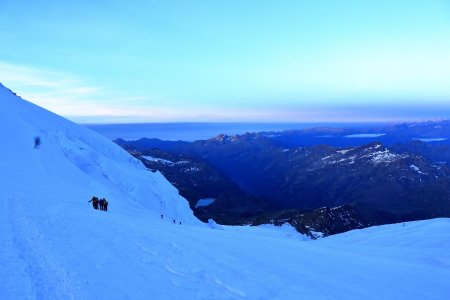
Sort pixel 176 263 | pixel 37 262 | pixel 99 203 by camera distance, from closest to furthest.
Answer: pixel 37 262, pixel 176 263, pixel 99 203

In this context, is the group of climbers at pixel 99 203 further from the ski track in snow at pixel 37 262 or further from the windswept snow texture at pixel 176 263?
the ski track in snow at pixel 37 262

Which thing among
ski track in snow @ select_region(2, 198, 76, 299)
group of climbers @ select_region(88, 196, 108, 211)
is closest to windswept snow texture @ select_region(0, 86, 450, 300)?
ski track in snow @ select_region(2, 198, 76, 299)

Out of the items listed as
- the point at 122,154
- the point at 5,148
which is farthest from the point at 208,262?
the point at 122,154

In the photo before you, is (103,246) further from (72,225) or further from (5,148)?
(5,148)

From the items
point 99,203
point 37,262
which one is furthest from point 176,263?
point 99,203

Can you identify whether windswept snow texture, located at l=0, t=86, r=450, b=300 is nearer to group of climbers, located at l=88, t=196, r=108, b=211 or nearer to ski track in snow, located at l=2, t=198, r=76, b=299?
ski track in snow, located at l=2, t=198, r=76, b=299

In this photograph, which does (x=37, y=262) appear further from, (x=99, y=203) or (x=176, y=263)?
(x=99, y=203)

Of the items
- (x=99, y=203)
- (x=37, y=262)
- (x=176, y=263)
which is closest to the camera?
(x=37, y=262)

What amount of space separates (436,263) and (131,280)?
1448 centimetres

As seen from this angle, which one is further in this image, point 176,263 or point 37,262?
point 176,263

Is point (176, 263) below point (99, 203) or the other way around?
the other way around

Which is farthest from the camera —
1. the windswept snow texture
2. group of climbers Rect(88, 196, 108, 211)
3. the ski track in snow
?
group of climbers Rect(88, 196, 108, 211)

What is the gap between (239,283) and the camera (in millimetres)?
11922

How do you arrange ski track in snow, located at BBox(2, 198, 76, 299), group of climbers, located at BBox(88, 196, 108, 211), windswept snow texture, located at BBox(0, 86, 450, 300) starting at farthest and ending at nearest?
group of climbers, located at BBox(88, 196, 108, 211)
windswept snow texture, located at BBox(0, 86, 450, 300)
ski track in snow, located at BBox(2, 198, 76, 299)
